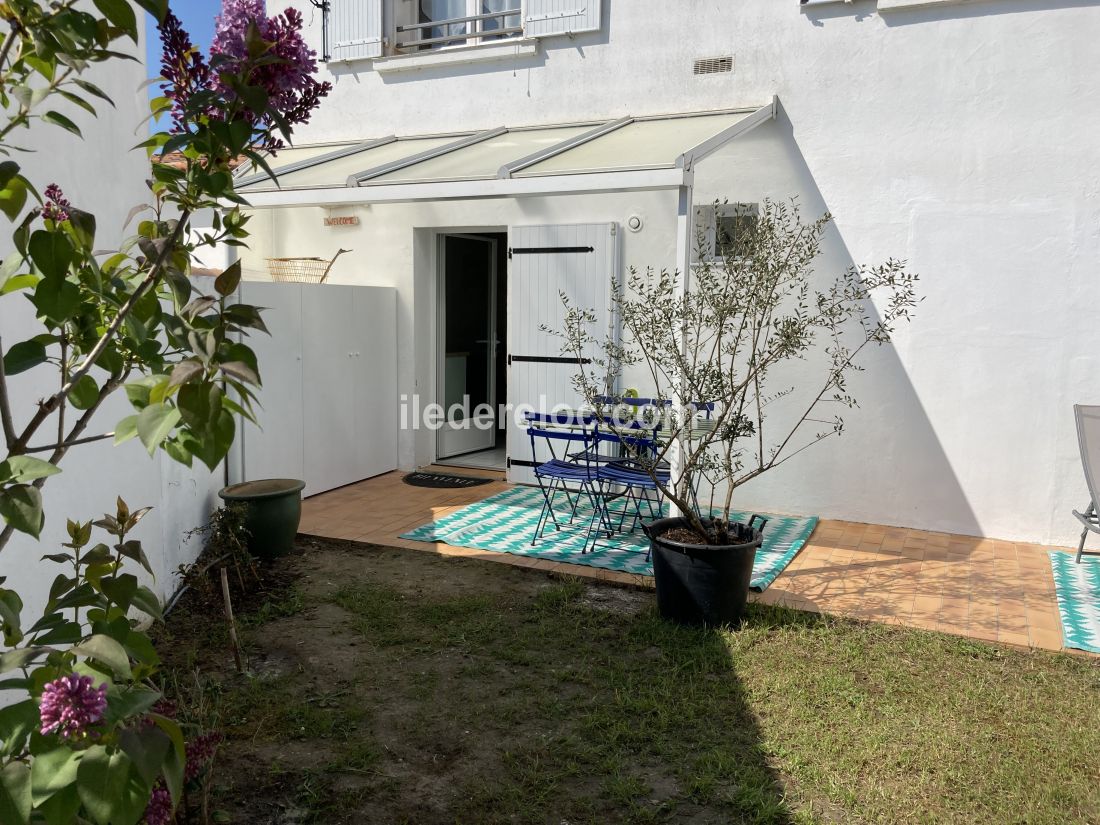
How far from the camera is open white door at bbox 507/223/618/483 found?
7.76m

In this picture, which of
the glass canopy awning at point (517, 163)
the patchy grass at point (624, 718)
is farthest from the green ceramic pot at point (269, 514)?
the glass canopy awning at point (517, 163)

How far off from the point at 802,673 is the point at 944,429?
3.35 meters

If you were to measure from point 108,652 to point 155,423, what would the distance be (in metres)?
0.35

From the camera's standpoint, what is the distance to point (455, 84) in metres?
8.54

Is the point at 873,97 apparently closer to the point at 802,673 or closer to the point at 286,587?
the point at 802,673

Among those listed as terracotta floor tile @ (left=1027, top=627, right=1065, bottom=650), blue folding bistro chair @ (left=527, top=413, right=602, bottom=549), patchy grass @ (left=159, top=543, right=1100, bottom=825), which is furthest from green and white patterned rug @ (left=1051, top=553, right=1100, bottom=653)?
blue folding bistro chair @ (left=527, top=413, right=602, bottom=549)

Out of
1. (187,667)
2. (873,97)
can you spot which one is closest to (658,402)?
(187,667)

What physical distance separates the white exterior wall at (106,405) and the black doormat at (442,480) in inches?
131

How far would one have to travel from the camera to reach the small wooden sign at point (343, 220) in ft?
29.4

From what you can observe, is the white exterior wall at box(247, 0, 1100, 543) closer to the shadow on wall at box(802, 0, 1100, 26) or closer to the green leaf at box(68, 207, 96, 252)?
the shadow on wall at box(802, 0, 1100, 26)

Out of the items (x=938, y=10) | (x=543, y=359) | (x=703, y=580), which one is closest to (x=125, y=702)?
(x=703, y=580)

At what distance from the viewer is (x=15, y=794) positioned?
115 centimetres

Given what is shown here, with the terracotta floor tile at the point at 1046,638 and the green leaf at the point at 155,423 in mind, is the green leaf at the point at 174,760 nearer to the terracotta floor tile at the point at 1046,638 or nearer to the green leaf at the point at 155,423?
the green leaf at the point at 155,423

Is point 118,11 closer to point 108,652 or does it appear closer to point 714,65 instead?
point 108,652
